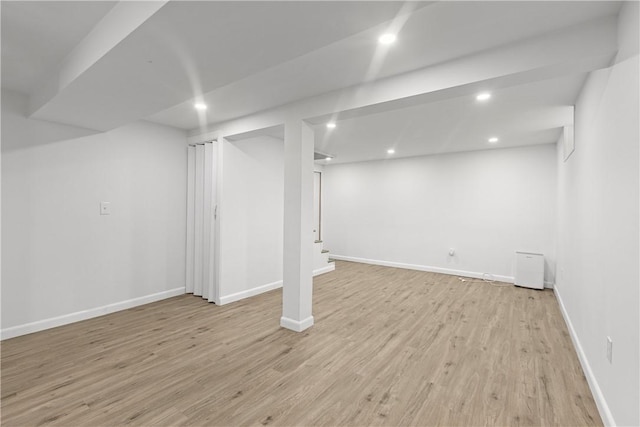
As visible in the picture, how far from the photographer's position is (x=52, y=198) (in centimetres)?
318

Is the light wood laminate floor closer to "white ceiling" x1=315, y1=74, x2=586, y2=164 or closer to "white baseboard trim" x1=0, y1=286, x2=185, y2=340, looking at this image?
"white baseboard trim" x1=0, y1=286, x2=185, y2=340

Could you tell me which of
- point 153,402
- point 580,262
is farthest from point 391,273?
point 153,402

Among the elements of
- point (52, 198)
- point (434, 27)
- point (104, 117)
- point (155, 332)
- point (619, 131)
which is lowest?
point (155, 332)

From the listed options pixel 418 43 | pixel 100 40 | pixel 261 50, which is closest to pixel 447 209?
pixel 418 43

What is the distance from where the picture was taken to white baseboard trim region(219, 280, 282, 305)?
13.2 feet

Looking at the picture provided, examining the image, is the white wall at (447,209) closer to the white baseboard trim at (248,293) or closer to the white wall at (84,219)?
the white baseboard trim at (248,293)

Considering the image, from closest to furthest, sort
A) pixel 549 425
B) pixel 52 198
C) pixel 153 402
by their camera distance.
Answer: pixel 549 425, pixel 153 402, pixel 52 198

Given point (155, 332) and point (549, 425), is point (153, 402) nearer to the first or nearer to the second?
point (155, 332)

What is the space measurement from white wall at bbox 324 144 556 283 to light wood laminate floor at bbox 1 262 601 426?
1.84 m

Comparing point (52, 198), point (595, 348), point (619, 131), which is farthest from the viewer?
point (52, 198)

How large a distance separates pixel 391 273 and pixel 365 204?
1908 mm

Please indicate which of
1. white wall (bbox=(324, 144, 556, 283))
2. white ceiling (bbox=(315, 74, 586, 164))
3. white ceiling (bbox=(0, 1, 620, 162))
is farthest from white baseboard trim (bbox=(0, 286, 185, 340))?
white wall (bbox=(324, 144, 556, 283))

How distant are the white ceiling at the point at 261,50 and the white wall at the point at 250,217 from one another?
38.5 inches

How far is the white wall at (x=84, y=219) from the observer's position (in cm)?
296
